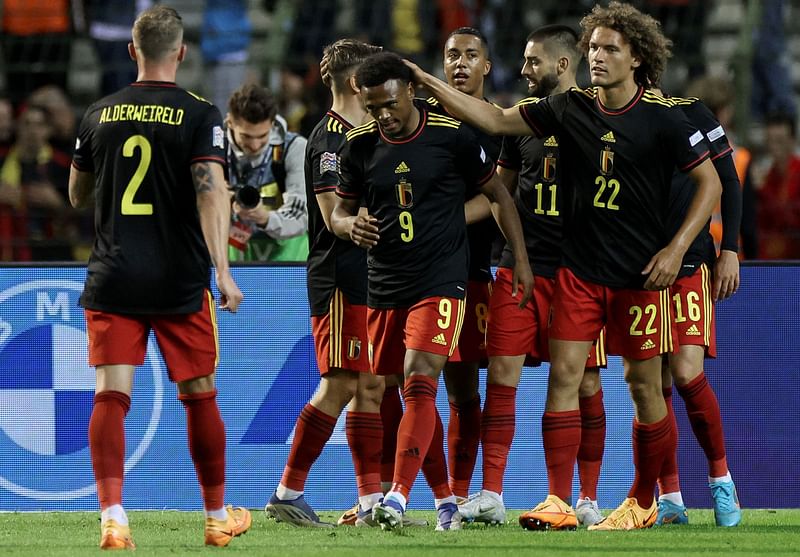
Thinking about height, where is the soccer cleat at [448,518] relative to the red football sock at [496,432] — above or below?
below

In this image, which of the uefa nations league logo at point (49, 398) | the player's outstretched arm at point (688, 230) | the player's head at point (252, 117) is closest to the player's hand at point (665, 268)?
the player's outstretched arm at point (688, 230)

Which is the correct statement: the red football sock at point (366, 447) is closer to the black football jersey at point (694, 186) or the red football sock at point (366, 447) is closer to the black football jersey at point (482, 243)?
the black football jersey at point (482, 243)

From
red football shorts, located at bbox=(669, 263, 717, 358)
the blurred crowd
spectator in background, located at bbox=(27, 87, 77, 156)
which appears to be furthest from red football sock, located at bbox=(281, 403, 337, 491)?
spectator in background, located at bbox=(27, 87, 77, 156)

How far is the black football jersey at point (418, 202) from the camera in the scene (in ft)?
20.3

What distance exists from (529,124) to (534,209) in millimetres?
549

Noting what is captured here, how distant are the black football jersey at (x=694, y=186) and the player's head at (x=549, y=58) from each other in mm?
565

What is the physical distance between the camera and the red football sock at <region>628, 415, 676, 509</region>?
6520mm

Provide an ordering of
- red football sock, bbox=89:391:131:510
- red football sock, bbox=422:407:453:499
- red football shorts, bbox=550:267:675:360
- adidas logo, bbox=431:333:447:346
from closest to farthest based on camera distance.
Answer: red football sock, bbox=89:391:131:510 → adidas logo, bbox=431:333:447:346 → red football shorts, bbox=550:267:675:360 → red football sock, bbox=422:407:453:499

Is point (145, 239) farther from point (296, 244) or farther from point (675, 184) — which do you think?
point (296, 244)

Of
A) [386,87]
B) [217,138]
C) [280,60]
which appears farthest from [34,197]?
[217,138]

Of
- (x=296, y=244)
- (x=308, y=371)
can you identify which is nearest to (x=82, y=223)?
(x=296, y=244)

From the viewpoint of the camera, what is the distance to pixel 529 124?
251 inches

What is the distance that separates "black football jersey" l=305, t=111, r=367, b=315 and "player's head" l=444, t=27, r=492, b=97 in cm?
60

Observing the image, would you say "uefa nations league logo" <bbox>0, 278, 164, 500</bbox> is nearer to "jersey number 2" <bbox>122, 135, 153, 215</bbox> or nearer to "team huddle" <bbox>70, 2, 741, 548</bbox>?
"team huddle" <bbox>70, 2, 741, 548</bbox>
